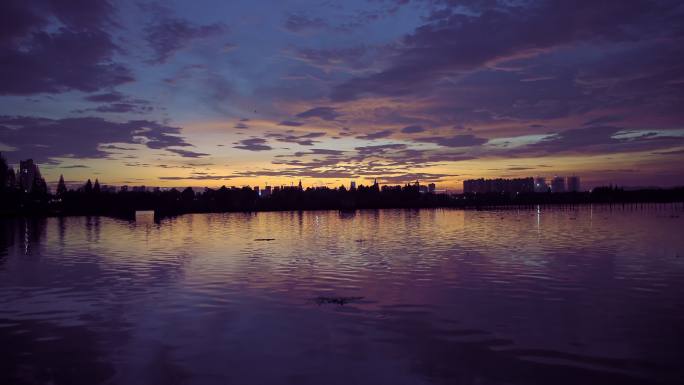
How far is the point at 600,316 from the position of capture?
22.6 metres

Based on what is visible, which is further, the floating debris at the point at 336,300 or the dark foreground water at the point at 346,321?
the floating debris at the point at 336,300

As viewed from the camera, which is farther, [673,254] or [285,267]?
[673,254]

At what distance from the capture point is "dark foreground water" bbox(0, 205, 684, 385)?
51.9ft

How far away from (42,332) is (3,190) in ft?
634

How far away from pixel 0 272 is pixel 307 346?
3058 centimetres

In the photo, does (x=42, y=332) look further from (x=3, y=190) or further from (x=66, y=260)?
(x=3, y=190)

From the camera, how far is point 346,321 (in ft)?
72.2

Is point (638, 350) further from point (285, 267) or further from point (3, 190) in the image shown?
point (3, 190)

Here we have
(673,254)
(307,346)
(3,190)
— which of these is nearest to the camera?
(307,346)

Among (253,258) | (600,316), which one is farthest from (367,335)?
(253,258)

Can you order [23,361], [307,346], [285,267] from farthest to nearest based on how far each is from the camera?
[285,267]
[307,346]
[23,361]

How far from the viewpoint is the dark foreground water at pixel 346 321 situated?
15.8m

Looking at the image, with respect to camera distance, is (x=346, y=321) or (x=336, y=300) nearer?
(x=346, y=321)

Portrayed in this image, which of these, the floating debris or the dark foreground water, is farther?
the floating debris
